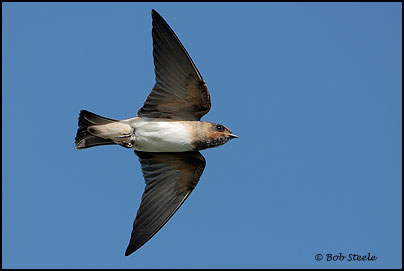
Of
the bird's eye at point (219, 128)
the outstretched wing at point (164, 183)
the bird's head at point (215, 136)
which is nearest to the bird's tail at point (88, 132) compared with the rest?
the outstretched wing at point (164, 183)

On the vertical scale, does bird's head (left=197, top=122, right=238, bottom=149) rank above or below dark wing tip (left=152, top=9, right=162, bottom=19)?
below

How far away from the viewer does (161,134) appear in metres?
8.23

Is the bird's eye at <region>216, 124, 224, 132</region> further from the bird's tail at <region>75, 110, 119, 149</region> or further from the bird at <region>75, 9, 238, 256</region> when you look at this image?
the bird's tail at <region>75, 110, 119, 149</region>

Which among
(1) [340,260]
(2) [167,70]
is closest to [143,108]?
(2) [167,70]

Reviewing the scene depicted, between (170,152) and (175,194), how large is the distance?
0.54 meters

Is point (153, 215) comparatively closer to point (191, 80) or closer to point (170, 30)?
point (191, 80)

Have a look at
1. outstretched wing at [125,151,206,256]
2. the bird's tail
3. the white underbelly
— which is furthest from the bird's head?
the bird's tail

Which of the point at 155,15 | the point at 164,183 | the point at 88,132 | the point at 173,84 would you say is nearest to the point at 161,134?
the point at 173,84

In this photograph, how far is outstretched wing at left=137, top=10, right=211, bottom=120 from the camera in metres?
8.02

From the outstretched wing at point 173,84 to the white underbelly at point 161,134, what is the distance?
14cm

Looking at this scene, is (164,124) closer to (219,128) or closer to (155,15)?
(219,128)

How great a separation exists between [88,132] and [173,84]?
1193mm

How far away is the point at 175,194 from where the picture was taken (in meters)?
8.70

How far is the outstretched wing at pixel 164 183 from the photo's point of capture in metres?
8.56
